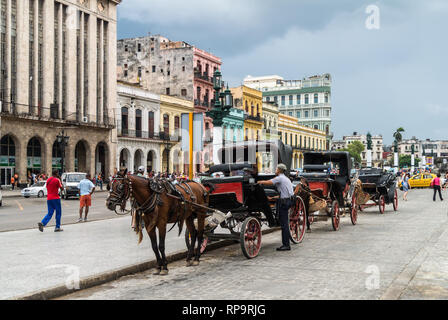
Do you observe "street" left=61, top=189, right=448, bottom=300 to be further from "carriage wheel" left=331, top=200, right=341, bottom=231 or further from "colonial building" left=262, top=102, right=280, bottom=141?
"colonial building" left=262, top=102, right=280, bottom=141

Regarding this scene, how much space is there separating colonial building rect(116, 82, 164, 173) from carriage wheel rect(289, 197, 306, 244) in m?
37.2

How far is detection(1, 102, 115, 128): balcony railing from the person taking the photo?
3681 centimetres

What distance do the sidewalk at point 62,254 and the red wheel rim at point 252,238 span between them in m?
1.45

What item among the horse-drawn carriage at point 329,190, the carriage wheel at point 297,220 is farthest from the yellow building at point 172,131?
the carriage wheel at point 297,220

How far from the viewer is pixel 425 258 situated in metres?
8.55

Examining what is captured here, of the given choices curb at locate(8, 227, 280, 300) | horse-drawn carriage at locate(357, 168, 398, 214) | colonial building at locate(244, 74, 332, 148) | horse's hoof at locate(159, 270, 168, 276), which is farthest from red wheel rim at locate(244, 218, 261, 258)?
colonial building at locate(244, 74, 332, 148)

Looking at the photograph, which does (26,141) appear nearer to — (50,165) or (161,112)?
(50,165)

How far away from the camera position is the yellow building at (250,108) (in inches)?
2507

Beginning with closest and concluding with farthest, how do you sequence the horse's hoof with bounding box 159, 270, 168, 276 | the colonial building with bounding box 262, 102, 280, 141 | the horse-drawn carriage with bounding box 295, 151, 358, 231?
the horse's hoof with bounding box 159, 270, 168, 276 < the horse-drawn carriage with bounding box 295, 151, 358, 231 < the colonial building with bounding box 262, 102, 280, 141

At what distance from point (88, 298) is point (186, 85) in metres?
52.5

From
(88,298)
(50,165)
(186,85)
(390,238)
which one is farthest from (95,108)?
(88,298)

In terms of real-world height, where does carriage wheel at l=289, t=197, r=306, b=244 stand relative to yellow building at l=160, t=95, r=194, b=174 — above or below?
below

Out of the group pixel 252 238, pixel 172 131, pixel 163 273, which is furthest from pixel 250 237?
pixel 172 131

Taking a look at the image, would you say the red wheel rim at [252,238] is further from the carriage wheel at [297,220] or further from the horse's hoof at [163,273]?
the horse's hoof at [163,273]
